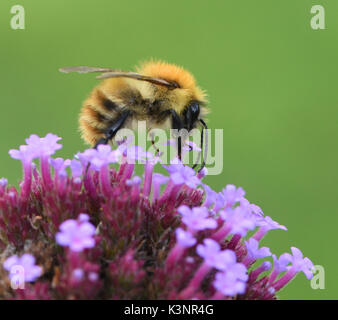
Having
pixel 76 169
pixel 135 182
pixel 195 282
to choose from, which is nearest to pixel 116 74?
pixel 76 169

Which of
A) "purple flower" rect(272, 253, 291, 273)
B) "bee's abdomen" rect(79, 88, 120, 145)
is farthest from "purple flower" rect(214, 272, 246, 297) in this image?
"bee's abdomen" rect(79, 88, 120, 145)

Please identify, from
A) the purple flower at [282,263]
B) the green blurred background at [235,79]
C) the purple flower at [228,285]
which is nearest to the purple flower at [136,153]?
the purple flower at [228,285]

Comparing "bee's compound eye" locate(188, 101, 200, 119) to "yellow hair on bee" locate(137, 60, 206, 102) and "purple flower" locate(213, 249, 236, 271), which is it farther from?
"purple flower" locate(213, 249, 236, 271)

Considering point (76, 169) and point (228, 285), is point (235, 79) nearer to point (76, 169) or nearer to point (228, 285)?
point (76, 169)

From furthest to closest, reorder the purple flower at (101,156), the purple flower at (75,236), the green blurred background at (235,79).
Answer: the green blurred background at (235,79) < the purple flower at (101,156) < the purple flower at (75,236)

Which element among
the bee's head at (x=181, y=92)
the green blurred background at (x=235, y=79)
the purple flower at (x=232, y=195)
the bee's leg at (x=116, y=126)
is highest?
the green blurred background at (x=235, y=79)

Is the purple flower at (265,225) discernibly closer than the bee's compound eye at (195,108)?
Yes

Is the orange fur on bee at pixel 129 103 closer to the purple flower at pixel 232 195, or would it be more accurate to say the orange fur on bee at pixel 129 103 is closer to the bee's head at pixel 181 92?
the bee's head at pixel 181 92
